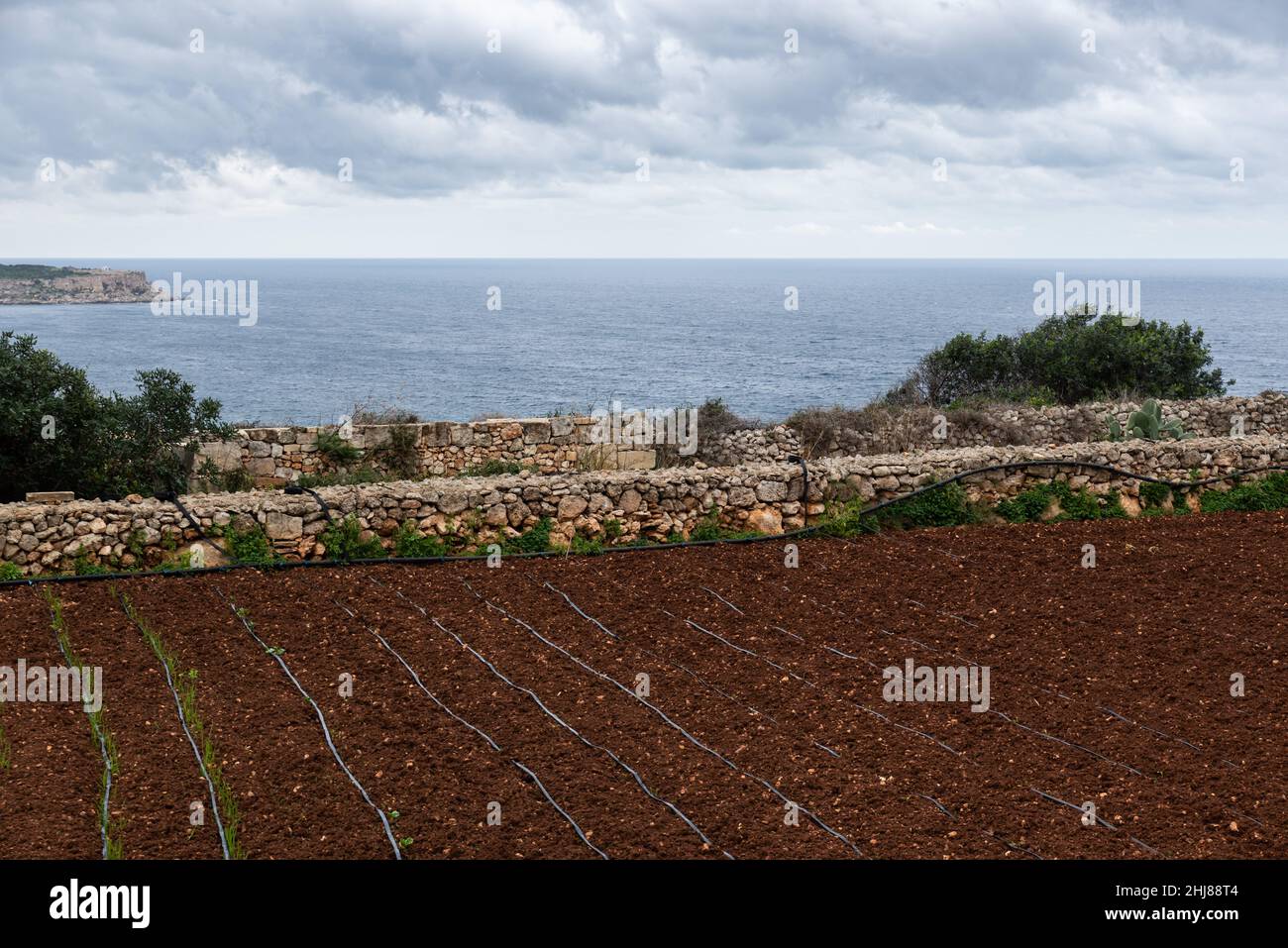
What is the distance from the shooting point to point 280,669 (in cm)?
902

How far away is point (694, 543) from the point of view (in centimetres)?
1242

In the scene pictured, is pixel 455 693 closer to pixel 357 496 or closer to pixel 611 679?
pixel 611 679

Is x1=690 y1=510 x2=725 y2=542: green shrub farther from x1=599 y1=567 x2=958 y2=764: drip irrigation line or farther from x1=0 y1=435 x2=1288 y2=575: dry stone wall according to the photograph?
x1=599 y1=567 x2=958 y2=764: drip irrigation line

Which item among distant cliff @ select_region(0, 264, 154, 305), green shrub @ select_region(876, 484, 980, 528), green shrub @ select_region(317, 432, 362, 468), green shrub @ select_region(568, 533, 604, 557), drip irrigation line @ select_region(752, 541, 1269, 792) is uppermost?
distant cliff @ select_region(0, 264, 154, 305)

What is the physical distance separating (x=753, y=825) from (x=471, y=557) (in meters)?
5.74

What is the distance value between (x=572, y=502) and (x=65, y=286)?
5741 inches

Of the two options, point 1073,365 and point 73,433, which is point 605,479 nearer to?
point 73,433

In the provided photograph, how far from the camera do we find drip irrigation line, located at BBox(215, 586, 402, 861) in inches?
258

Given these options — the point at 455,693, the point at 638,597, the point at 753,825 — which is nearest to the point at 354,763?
the point at 455,693

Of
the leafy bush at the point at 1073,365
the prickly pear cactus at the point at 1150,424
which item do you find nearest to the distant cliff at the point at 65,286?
the leafy bush at the point at 1073,365

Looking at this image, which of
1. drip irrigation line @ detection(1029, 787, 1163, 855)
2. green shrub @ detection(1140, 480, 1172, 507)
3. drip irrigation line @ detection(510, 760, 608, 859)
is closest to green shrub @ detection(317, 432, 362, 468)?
green shrub @ detection(1140, 480, 1172, 507)

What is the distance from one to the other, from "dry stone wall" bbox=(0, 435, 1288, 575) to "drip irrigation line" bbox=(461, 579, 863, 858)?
149 centimetres

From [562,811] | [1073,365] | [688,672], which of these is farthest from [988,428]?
[562,811]

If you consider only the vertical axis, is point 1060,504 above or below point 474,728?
above
